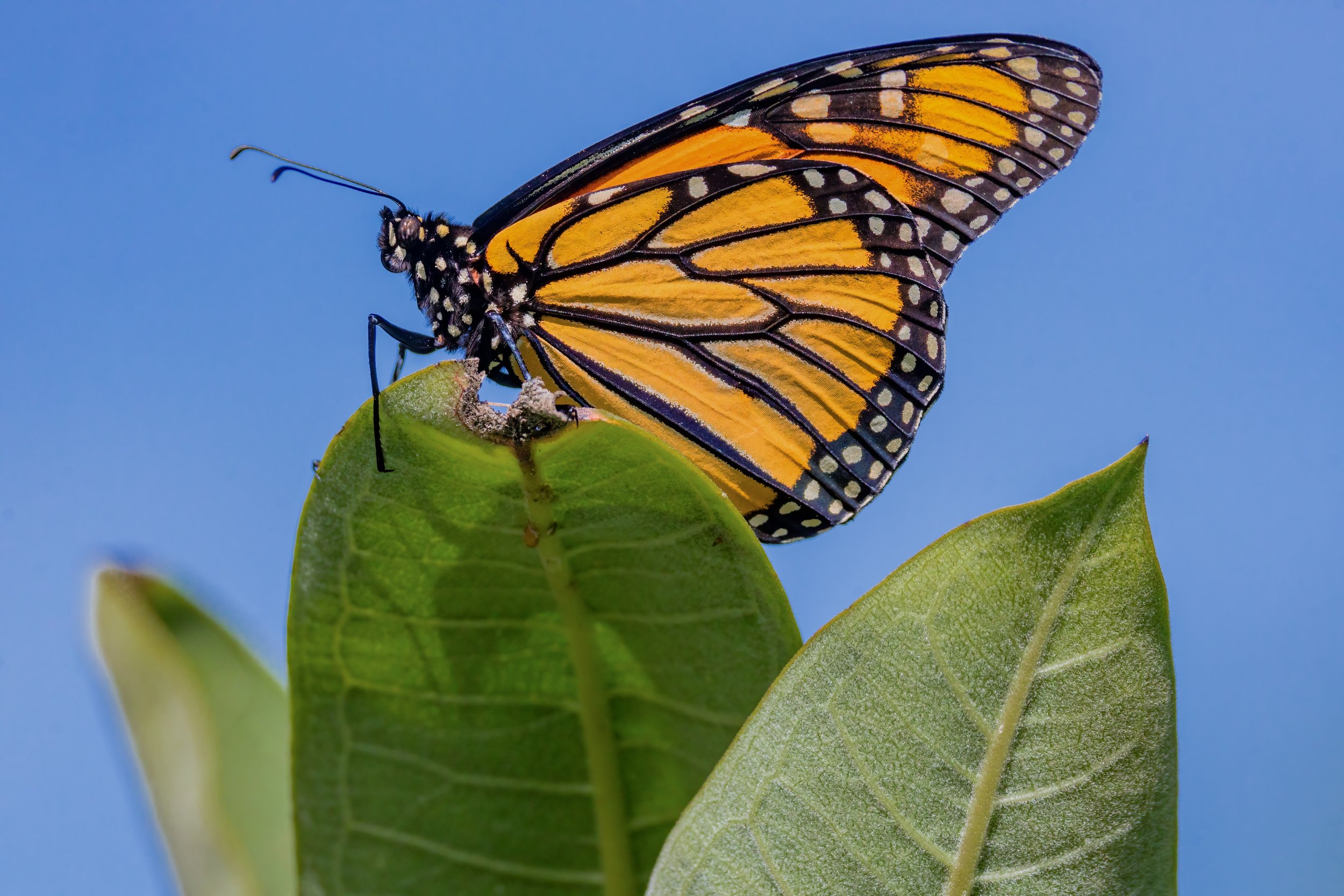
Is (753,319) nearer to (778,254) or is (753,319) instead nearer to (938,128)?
(778,254)

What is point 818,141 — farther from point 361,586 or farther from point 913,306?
point 361,586

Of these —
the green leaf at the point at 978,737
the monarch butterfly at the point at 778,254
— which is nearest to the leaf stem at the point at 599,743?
the green leaf at the point at 978,737

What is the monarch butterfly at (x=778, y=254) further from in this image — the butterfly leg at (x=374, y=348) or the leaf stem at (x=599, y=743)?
the leaf stem at (x=599, y=743)

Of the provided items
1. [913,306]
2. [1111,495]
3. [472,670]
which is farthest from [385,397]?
[913,306]

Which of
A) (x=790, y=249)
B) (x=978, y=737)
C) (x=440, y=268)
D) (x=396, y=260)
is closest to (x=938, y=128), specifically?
(x=790, y=249)

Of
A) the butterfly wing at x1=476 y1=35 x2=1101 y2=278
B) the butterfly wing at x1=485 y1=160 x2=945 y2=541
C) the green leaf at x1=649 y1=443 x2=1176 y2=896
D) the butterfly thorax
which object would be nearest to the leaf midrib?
the green leaf at x1=649 y1=443 x2=1176 y2=896

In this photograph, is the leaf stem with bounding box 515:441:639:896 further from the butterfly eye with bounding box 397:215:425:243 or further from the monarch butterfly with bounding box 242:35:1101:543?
the butterfly eye with bounding box 397:215:425:243
